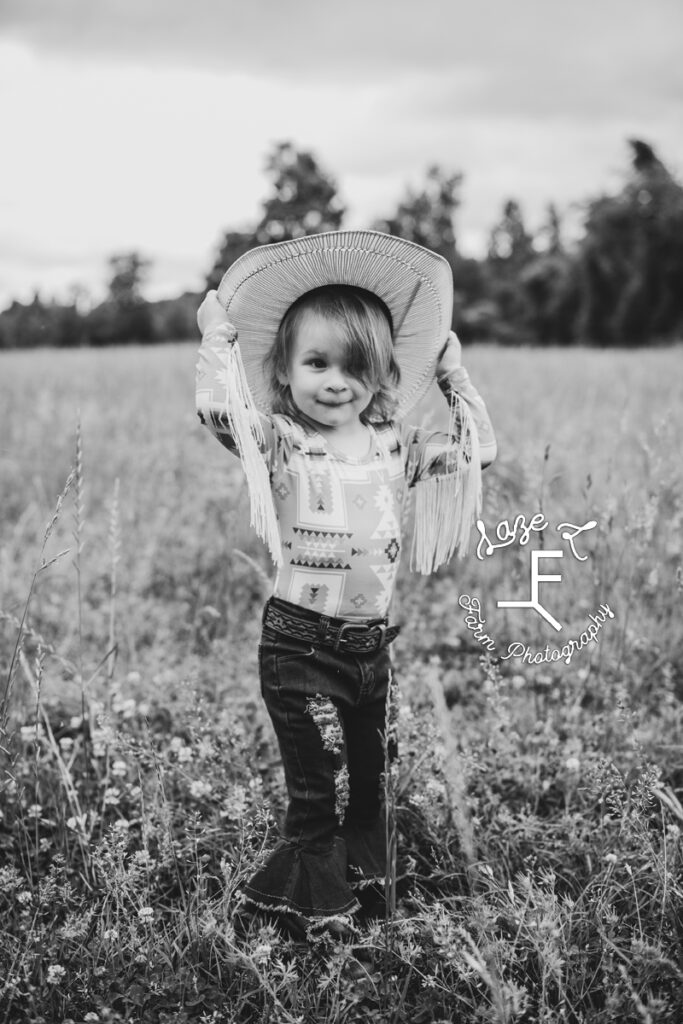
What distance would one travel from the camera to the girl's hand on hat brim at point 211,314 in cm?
207

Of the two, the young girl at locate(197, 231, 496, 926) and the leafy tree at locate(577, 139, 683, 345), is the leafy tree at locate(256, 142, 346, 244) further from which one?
the young girl at locate(197, 231, 496, 926)

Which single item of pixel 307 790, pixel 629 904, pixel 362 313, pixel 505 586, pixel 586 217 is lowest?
pixel 629 904

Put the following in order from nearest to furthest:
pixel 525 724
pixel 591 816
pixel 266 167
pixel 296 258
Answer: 1. pixel 296 258
2. pixel 591 816
3. pixel 525 724
4. pixel 266 167

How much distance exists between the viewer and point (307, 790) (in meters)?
2.13

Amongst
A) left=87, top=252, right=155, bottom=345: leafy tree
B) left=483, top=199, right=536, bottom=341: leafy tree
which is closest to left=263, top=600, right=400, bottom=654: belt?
left=483, top=199, right=536, bottom=341: leafy tree

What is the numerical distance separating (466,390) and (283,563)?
708mm

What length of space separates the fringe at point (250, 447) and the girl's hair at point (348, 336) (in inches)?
8.9

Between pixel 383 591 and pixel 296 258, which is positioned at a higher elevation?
pixel 296 258

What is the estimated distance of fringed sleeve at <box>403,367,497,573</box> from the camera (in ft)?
7.47

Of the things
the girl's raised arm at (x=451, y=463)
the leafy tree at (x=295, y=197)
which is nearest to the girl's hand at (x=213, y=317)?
the girl's raised arm at (x=451, y=463)

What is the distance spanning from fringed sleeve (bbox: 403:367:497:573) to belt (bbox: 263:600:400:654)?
0.35m

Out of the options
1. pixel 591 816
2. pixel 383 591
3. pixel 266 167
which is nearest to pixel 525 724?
pixel 591 816

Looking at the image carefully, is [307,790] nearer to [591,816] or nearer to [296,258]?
[591,816]

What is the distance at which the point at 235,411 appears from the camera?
1.95 metres
